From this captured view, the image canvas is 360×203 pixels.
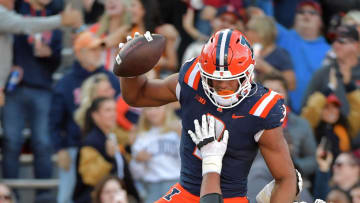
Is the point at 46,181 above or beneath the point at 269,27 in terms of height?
beneath

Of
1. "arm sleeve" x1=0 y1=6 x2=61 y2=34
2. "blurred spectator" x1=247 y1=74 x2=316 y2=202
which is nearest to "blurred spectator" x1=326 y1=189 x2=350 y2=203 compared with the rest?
"blurred spectator" x1=247 y1=74 x2=316 y2=202

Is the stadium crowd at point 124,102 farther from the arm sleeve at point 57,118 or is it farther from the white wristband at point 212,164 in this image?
the white wristband at point 212,164

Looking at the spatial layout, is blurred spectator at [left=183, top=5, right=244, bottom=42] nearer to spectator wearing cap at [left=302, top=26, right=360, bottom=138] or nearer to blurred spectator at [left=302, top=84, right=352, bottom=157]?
spectator wearing cap at [left=302, top=26, right=360, bottom=138]

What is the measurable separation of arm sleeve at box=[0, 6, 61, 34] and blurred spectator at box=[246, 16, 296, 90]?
1.81m

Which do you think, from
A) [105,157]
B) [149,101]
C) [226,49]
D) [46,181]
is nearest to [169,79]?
[149,101]

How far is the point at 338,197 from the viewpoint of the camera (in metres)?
6.88

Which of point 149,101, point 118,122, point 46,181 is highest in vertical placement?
point 149,101

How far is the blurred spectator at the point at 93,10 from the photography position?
8.77 meters

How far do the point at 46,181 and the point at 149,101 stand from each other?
9.25 ft

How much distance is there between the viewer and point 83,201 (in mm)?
7062

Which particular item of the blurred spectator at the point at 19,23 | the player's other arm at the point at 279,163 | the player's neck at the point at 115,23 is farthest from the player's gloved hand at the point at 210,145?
the player's neck at the point at 115,23

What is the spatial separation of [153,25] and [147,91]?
10.1 feet

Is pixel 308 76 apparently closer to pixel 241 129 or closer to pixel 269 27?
pixel 269 27

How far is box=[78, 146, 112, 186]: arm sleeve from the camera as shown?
7047mm
